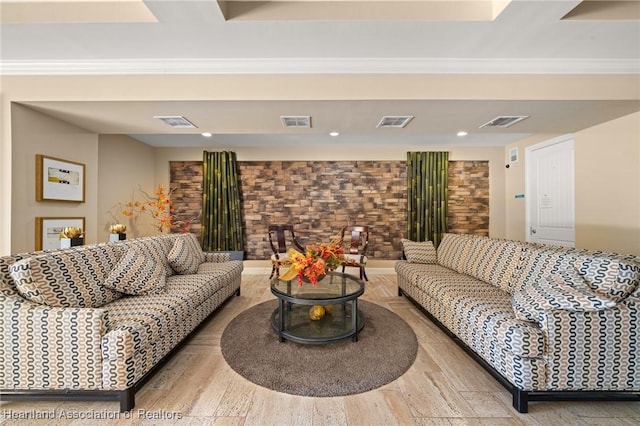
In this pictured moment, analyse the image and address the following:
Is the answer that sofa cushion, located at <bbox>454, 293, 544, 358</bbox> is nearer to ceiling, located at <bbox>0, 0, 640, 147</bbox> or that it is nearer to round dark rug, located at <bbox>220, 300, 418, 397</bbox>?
round dark rug, located at <bbox>220, 300, 418, 397</bbox>

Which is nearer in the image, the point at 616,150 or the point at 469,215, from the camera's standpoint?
the point at 616,150

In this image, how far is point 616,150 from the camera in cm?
301

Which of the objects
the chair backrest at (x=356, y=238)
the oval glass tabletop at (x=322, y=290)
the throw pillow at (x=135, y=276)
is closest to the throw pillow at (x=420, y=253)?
the chair backrest at (x=356, y=238)

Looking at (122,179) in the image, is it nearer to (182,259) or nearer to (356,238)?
(182,259)

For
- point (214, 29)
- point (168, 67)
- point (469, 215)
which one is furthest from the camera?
point (469, 215)

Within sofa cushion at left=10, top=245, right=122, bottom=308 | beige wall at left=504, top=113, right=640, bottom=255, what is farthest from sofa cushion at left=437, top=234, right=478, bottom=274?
sofa cushion at left=10, top=245, right=122, bottom=308

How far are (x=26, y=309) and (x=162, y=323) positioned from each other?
736mm

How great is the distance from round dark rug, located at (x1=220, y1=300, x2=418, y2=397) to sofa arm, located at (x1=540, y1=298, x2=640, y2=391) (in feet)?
3.13

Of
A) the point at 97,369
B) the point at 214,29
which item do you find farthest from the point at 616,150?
the point at 97,369

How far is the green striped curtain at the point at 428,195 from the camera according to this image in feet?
16.5

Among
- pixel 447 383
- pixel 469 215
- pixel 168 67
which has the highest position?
pixel 168 67

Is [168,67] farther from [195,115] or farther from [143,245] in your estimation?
[143,245]

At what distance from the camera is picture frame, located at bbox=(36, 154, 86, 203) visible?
277 centimetres

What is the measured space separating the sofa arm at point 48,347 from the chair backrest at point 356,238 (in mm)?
3629
